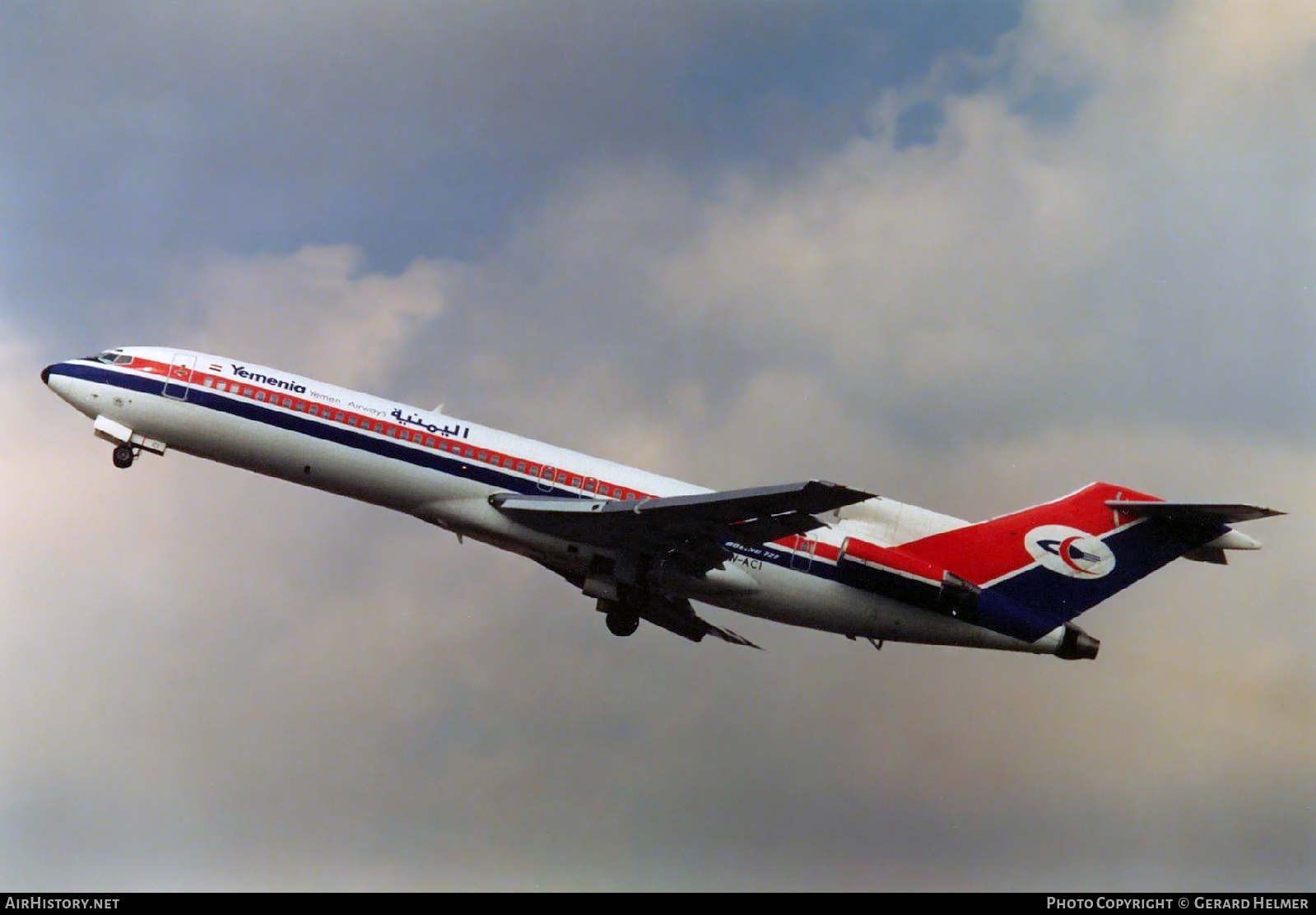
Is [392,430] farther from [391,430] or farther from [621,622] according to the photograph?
[621,622]

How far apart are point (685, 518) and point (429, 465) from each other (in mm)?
7032

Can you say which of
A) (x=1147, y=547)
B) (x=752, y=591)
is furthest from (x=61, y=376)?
(x=1147, y=547)

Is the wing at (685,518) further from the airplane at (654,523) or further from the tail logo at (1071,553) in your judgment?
the tail logo at (1071,553)

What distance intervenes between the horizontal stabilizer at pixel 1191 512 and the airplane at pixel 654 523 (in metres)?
0.05

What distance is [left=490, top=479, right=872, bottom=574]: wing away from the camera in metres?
32.6

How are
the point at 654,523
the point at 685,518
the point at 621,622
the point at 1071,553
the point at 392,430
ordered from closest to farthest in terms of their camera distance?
the point at 685,518
the point at 654,523
the point at 392,430
the point at 1071,553
the point at 621,622

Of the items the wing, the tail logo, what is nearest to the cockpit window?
the wing

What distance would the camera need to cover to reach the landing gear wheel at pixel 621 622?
3916 cm

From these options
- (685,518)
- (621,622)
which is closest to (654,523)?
(685,518)

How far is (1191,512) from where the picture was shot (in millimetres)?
36906

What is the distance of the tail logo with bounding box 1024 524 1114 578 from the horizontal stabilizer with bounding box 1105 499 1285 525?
1.33 metres

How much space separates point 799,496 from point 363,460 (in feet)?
38.6

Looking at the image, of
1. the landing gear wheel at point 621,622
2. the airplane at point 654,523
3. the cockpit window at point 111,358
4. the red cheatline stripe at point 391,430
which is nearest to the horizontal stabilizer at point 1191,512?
the airplane at point 654,523
